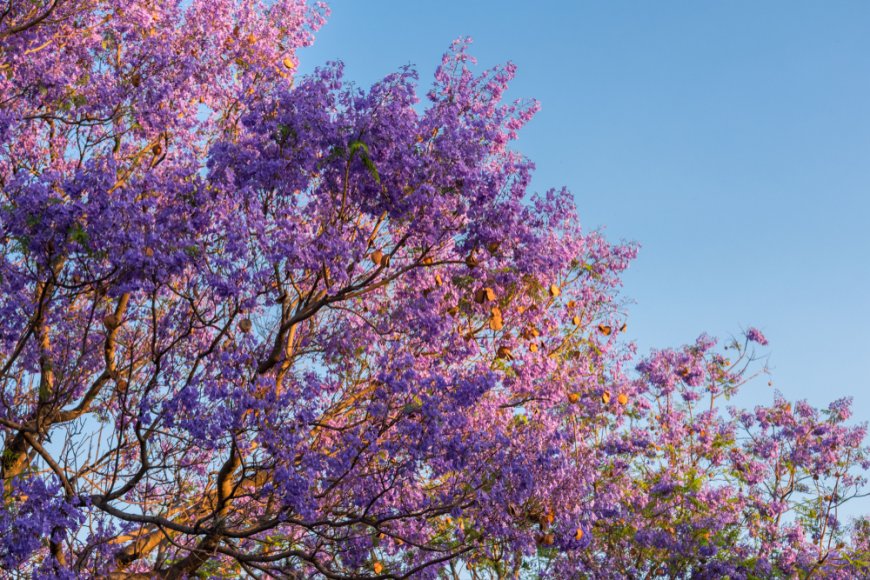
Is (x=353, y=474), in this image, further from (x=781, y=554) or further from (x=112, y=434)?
(x=781, y=554)

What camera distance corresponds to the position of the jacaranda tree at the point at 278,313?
9.09 meters

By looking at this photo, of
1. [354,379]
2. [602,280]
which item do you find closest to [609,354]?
[602,280]

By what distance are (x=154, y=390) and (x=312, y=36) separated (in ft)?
26.6

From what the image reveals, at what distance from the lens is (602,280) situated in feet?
54.5

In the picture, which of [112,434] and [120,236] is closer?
[120,236]

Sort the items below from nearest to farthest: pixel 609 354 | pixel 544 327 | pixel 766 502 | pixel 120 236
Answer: pixel 120 236 → pixel 544 327 → pixel 609 354 → pixel 766 502

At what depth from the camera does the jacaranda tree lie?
909cm

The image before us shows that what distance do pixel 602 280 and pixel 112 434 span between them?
9.88 metres

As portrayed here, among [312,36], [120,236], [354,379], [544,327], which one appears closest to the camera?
[120,236]

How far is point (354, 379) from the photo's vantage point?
12.8m

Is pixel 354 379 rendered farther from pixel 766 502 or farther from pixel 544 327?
pixel 766 502

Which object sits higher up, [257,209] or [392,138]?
[392,138]

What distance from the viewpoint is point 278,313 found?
10914 millimetres

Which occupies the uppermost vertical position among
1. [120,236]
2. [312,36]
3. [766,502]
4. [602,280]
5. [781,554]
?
[312,36]
